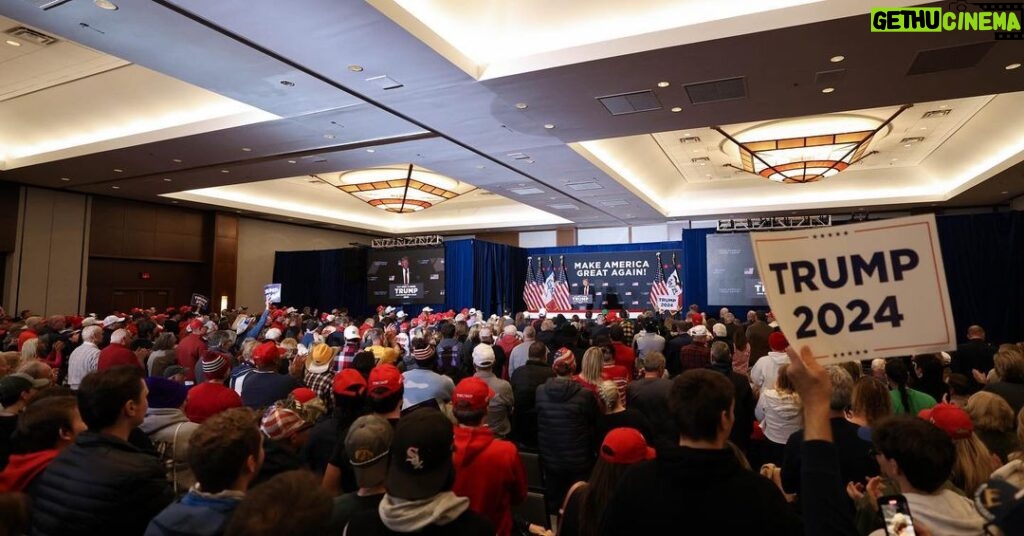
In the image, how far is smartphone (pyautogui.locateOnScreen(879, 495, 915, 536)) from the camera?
45.1 inches

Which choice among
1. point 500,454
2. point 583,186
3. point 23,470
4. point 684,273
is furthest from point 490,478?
point 684,273

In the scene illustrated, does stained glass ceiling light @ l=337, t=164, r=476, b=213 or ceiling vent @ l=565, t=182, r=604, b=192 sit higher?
stained glass ceiling light @ l=337, t=164, r=476, b=213

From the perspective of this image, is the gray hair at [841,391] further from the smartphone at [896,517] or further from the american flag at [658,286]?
the american flag at [658,286]

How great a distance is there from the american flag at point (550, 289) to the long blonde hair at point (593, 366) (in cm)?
1366

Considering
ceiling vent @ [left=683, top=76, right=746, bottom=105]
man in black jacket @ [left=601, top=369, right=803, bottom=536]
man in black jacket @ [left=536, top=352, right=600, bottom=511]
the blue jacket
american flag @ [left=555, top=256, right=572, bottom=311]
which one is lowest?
man in black jacket @ [left=536, top=352, right=600, bottom=511]

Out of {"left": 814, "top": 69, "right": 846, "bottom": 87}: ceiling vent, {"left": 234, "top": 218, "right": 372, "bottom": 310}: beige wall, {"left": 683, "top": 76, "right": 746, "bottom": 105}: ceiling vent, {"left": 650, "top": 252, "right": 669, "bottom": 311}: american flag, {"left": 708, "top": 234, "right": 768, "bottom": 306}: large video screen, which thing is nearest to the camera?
{"left": 814, "top": 69, "right": 846, "bottom": 87}: ceiling vent

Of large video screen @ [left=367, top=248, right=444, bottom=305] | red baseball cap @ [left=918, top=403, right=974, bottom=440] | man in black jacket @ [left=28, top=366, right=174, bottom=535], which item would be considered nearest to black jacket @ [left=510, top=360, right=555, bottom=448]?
red baseball cap @ [left=918, top=403, right=974, bottom=440]

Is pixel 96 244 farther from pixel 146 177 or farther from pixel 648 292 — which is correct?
pixel 648 292

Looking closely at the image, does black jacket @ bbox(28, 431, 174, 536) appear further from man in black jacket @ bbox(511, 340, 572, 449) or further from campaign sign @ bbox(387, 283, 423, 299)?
campaign sign @ bbox(387, 283, 423, 299)

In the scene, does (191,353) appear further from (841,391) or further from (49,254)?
(49,254)

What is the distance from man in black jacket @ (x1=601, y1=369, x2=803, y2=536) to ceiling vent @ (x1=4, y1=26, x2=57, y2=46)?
27.3 ft

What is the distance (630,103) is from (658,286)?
33.7 ft

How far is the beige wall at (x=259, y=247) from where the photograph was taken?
16109 mm

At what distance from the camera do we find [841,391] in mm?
2807
